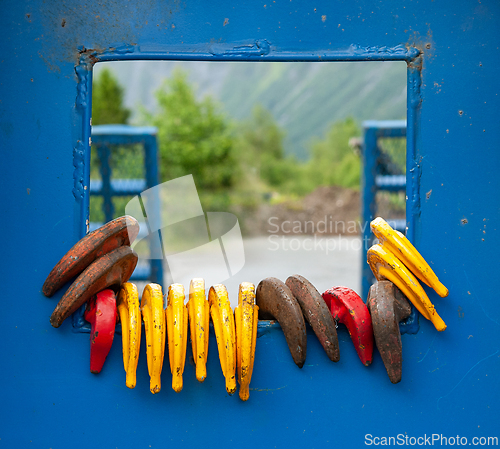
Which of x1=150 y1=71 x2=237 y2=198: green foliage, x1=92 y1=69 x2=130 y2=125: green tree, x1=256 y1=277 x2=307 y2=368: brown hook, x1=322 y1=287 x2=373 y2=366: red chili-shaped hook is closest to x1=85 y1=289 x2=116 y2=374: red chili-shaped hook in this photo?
x1=256 y1=277 x2=307 y2=368: brown hook

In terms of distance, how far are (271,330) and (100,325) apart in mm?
476

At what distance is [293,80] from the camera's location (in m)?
30.2

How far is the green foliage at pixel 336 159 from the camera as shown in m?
17.8

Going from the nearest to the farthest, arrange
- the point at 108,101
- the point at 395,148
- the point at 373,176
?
the point at 373,176
the point at 395,148
the point at 108,101

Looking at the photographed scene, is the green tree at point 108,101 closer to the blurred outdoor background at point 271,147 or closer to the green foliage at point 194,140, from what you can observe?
the blurred outdoor background at point 271,147

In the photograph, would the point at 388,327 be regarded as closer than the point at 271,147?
Yes

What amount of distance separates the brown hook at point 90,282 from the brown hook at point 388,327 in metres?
0.72

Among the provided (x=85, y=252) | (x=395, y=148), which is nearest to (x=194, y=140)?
(x=395, y=148)

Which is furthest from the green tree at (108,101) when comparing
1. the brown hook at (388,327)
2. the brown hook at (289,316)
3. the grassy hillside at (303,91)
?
the brown hook at (388,327)

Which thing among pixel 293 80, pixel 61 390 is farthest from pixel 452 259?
pixel 293 80

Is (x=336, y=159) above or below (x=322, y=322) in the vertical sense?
above

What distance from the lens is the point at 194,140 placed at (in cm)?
1586

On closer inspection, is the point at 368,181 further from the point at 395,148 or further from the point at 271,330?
the point at 271,330

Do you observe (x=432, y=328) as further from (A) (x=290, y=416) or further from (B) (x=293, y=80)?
(B) (x=293, y=80)
